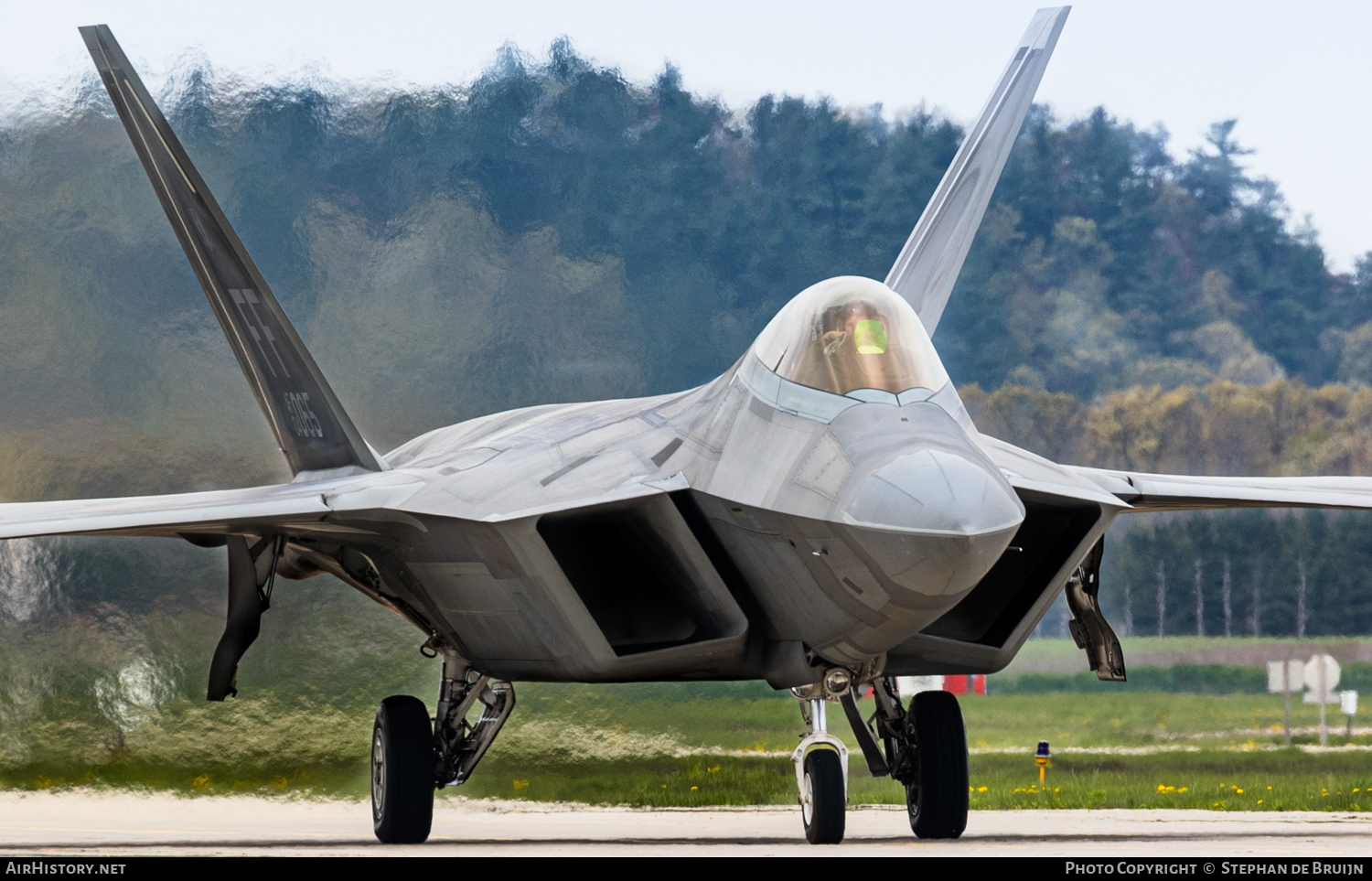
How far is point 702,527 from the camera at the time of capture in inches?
267

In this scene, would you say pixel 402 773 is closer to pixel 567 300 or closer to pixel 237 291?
pixel 237 291

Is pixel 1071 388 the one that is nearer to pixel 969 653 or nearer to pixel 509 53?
pixel 509 53

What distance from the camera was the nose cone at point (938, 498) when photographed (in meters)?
5.40

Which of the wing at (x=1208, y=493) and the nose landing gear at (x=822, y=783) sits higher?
the wing at (x=1208, y=493)

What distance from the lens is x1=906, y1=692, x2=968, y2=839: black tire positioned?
26.1 feet

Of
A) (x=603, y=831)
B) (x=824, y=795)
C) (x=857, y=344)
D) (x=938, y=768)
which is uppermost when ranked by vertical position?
(x=857, y=344)

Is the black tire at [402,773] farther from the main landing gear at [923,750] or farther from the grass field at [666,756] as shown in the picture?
the grass field at [666,756]

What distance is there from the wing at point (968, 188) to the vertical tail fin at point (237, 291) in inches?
137

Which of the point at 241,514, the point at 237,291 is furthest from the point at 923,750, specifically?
the point at 237,291

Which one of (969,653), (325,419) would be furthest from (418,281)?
(969,653)

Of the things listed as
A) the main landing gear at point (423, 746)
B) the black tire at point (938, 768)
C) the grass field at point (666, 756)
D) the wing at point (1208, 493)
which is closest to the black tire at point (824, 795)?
the black tire at point (938, 768)

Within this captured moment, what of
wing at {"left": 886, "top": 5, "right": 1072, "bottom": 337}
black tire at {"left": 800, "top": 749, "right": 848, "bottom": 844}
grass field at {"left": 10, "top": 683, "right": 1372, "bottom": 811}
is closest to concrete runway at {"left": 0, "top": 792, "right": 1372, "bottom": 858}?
black tire at {"left": 800, "top": 749, "right": 848, "bottom": 844}

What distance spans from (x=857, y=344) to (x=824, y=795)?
191 cm

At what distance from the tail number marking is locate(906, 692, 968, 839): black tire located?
3654 millimetres
